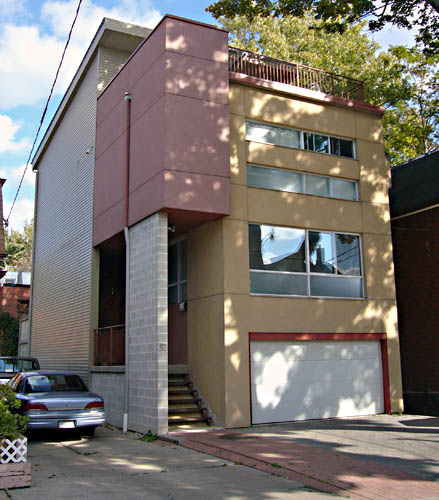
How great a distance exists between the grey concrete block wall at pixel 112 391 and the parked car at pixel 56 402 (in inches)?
54.0

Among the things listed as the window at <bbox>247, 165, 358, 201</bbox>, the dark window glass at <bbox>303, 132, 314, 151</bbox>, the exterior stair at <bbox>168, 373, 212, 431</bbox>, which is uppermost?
the dark window glass at <bbox>303, 132, 314, 151</bbox>

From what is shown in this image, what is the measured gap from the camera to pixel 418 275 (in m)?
15.3

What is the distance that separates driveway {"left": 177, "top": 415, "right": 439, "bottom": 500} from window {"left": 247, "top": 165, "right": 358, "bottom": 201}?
5.82 meters

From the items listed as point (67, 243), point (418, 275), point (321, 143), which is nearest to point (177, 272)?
point (321, 143)

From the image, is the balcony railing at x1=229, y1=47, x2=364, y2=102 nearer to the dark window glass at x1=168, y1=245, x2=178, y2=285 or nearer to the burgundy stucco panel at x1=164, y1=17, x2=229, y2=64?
the burgundy stucco panel at x1=164, y1=17, x2=229, y2=64

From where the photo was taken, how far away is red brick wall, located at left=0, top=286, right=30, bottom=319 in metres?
31.4

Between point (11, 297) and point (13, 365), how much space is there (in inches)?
666

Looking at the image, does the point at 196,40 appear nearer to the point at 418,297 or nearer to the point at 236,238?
the point at 236,238

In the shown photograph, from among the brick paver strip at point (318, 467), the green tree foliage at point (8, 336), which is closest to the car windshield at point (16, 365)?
the brick paver strip at point (318, 467)

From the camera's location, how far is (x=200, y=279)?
45.0 feet

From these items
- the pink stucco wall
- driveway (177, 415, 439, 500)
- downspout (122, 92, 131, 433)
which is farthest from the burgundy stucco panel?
driveway (177, 415, 439, 500)

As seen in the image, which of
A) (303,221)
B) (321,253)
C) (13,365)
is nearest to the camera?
(303,221)

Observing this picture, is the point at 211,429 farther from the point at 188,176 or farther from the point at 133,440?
the point at 188,176

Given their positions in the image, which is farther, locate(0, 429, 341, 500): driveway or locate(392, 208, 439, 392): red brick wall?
locate(392, 208, 439, 392): red brick wall
